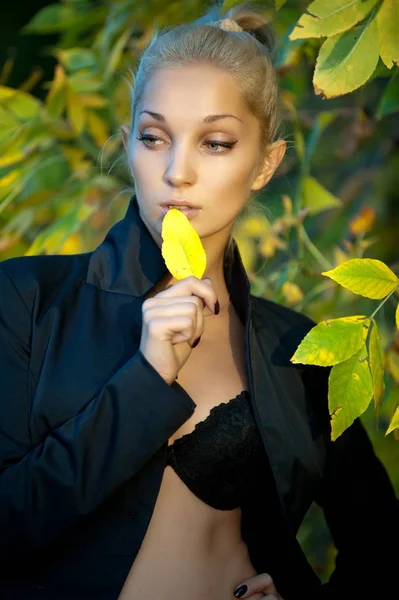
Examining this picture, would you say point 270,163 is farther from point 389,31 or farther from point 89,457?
point 89,457

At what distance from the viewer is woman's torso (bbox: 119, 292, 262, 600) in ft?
4.86

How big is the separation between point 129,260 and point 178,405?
1.09 feet

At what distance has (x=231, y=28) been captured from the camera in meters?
1.70

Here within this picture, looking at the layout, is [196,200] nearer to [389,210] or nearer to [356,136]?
[356,136]

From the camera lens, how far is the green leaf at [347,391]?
4.37 ft

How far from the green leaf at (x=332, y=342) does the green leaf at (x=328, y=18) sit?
42cm

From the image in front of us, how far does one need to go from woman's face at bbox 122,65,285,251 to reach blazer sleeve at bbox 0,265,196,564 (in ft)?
0.99

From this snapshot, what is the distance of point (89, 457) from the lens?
135cm

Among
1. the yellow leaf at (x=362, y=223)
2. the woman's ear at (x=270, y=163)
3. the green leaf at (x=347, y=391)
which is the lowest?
the yellow leaf at (x=362, y=223)

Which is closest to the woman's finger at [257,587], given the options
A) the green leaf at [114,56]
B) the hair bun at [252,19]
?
the hair bun at [252,19]

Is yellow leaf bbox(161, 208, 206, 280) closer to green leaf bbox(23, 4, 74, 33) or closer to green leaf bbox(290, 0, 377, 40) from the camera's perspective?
green leaf bbox(290, 0, 377, 40)

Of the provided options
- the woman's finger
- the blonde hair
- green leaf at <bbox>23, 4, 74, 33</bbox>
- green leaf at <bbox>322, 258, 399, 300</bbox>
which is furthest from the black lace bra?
green leaf at <bbox>23, 4, 74, 33</bbox>

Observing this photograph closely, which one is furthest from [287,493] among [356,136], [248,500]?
[356,136]

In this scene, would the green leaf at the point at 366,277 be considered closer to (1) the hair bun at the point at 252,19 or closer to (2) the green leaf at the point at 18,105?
(1) the hair bun at the point at 252,19
